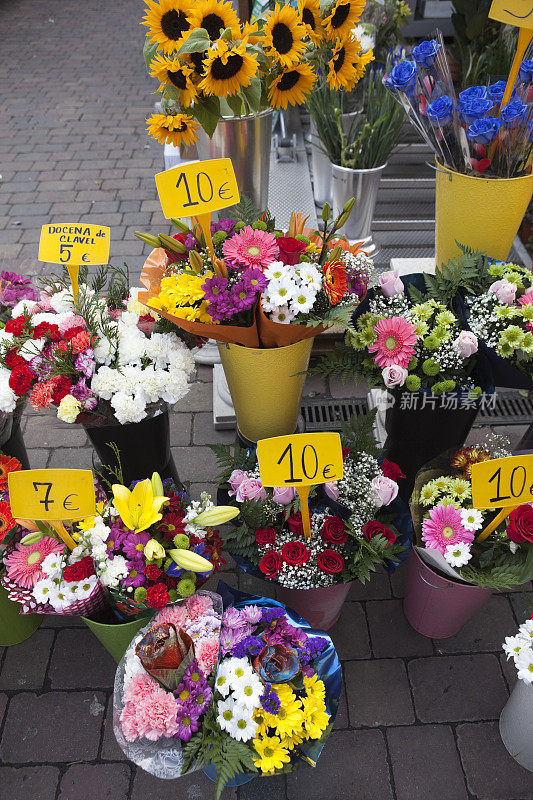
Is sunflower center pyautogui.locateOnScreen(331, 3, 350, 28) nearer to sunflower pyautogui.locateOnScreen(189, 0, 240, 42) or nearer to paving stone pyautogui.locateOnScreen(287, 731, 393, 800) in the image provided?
sunflower pyautogui.locateOnScreen(189, 0, 240, 42)

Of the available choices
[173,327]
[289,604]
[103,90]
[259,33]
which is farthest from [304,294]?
[103,90]

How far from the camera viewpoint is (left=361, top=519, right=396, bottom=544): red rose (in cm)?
145

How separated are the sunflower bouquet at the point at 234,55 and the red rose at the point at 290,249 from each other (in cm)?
38

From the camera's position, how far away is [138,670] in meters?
1.28

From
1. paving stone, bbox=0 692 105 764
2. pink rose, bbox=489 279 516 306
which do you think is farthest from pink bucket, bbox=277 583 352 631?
pink rose, bbox=489 279 516 306

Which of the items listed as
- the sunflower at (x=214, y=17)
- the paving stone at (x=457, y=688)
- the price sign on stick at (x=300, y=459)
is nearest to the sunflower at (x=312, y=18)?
the sunflower at (x=214, y=17)

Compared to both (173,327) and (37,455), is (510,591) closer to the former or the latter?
(173,327)

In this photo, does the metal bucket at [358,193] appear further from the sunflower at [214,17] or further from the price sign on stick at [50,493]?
the price sign on stick at [50,493]

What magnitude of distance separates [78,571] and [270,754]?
621mm

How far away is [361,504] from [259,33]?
4.27 ft

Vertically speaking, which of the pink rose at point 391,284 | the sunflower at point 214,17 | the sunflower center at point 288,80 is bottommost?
the pink rose at point 391,284

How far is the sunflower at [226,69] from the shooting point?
1.21 m

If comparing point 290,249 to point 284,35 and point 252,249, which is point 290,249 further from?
point 284,35

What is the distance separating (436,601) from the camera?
166cm
